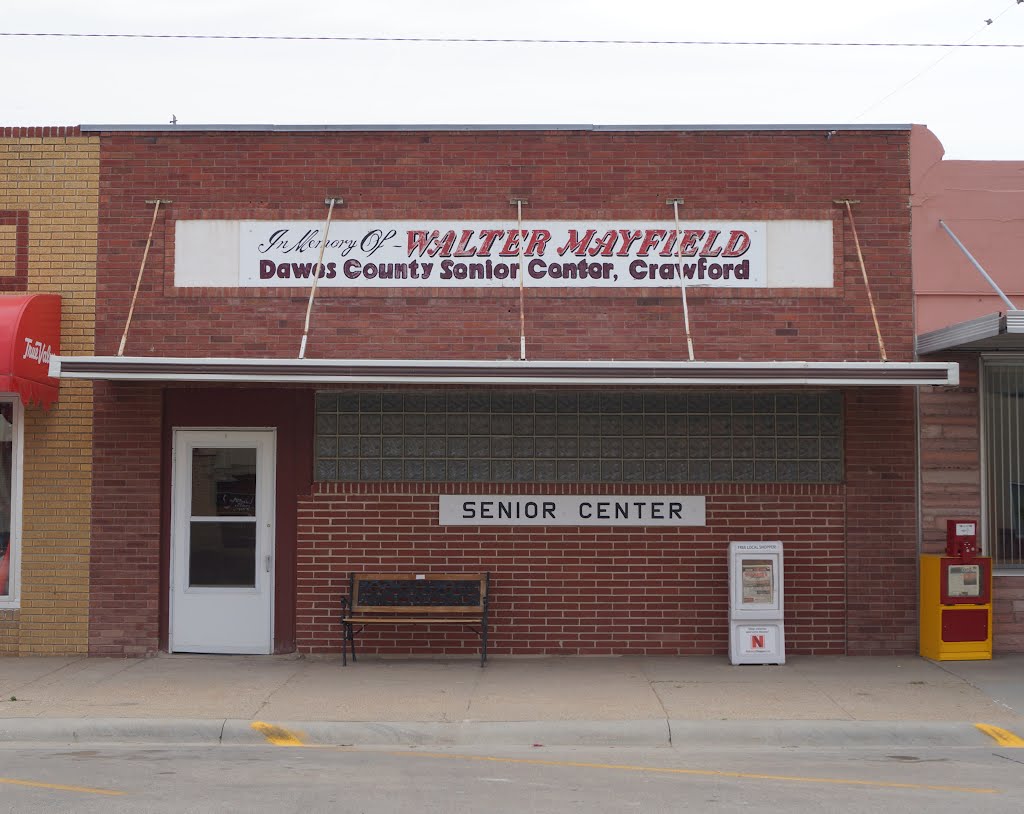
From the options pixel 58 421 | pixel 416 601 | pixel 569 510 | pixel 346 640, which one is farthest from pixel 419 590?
pixel 58 421

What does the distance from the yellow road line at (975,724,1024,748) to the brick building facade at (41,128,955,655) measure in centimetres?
286

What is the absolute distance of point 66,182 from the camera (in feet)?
39.4

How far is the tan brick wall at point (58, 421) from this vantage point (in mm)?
11773

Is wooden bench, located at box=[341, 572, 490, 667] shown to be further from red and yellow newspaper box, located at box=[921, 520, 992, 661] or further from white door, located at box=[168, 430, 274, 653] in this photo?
red and yellow newspaper box, located at box=[921, 520, 992, 661]

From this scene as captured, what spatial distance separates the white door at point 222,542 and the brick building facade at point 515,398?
0.03 meters

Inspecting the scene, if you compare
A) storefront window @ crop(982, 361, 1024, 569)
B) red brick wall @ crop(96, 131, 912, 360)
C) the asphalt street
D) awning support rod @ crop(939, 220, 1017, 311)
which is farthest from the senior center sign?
the asphalt street

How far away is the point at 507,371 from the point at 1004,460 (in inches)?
209

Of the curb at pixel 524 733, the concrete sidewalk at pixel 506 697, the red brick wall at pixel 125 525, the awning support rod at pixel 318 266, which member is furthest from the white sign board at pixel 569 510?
the curb at pixel 524 733

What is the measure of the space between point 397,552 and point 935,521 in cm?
535

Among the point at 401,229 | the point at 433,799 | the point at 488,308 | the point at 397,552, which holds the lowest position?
the point at 433,799

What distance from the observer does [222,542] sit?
11.9m

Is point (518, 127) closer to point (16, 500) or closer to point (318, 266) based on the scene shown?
point (318, 266)

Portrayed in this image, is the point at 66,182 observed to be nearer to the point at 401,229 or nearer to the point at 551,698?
the point at 401,229

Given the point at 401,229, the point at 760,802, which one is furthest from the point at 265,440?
the point at 760,802
